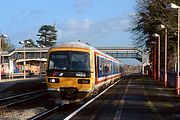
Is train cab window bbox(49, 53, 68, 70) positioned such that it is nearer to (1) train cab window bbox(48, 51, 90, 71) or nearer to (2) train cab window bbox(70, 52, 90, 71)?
(1) train cab window bbox(48, 51, 90, 71)

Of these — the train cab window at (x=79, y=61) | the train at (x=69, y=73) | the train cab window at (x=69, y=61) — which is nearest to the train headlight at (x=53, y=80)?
the train at (x=69, y=73)

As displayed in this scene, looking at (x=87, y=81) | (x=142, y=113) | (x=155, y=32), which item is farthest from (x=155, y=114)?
(x=155, y=32)

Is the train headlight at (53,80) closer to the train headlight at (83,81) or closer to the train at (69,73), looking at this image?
the train at (69,73)

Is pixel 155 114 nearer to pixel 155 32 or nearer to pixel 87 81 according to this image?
pixel 87 81

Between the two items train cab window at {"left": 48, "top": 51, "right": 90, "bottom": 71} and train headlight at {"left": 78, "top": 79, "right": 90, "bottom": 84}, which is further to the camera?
train cab window at {"left": 48, "top": 51, "right": 90, "bottom": 71}

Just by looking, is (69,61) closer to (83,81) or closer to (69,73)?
(69,73)

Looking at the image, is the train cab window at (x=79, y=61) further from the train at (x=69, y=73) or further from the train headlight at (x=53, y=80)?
the train headlight at (x=53, y=80)

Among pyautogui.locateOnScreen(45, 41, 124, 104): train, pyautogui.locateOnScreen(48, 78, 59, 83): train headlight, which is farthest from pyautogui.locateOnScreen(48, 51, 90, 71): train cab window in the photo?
pyautogui.locateOnScreen(48, 78, 59, 83): train headlight

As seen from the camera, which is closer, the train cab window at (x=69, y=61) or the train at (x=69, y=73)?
the train at (x=69, y=73)

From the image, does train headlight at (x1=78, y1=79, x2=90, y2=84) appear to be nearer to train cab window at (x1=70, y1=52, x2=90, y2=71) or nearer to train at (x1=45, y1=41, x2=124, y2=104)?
train at (x1=45, y1=41, x2=124, y2=104)

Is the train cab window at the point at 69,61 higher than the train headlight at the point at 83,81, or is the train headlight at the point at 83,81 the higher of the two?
the train cab window at the point at 69,61

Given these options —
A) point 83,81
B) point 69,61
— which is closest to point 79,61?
point 69,61

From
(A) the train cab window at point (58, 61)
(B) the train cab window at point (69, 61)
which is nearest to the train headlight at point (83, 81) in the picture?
(B) the train cab window at point (69, 61)

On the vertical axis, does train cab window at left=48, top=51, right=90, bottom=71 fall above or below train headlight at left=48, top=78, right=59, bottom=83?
above
